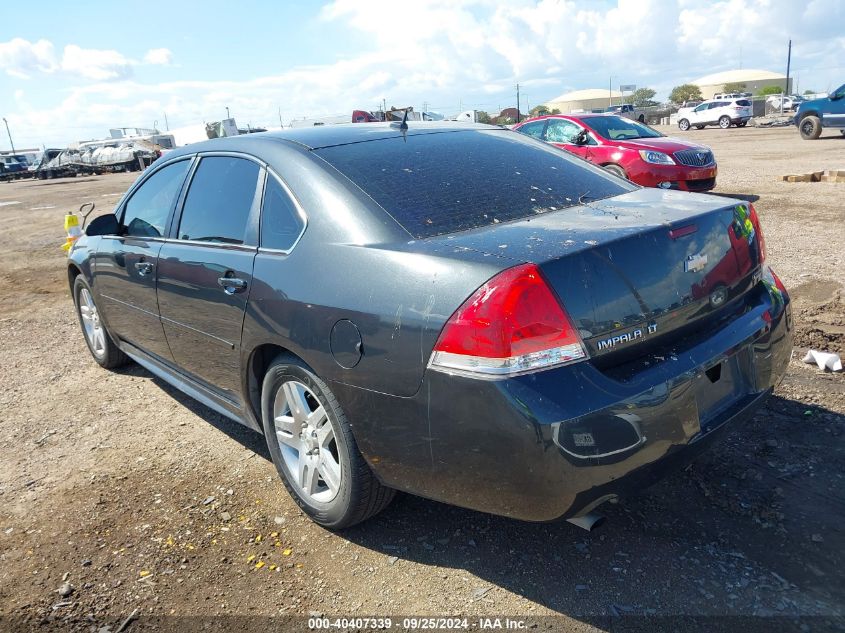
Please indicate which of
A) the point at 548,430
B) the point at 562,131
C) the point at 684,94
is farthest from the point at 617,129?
the point at 684,94

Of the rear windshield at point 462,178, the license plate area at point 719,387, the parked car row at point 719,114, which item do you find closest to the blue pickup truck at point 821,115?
the parked car row at point 719,114

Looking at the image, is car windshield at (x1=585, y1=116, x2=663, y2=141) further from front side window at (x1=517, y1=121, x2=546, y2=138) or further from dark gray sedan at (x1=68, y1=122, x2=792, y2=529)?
dark gray sedan at (x1=68, y1=122, x2=792, y2=529)

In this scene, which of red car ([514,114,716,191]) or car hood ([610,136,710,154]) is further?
car hood ([610,136,710,154])

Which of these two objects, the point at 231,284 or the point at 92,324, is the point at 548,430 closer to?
the point at 231,284

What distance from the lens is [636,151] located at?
423 inches

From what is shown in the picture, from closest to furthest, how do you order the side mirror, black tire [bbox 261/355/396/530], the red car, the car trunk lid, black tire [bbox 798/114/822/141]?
the car trunk lid, black tire [bbox 261/355/396/530], the side mirror, the red car, black tire [bbox 798/114/822/141]

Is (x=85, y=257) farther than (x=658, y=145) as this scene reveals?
No

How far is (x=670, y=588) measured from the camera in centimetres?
246

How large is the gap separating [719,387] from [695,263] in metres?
0.47

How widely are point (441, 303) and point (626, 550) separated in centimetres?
128

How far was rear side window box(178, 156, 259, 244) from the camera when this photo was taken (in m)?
3.28

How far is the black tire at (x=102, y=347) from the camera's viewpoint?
5.09m

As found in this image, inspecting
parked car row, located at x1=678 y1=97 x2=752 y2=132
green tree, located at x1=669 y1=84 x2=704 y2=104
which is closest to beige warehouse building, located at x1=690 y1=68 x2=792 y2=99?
green tree, located at x1=669 y1=84 x2=704 y2=104

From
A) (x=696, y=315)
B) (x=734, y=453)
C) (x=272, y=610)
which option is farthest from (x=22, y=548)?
(x=734, y=453)
